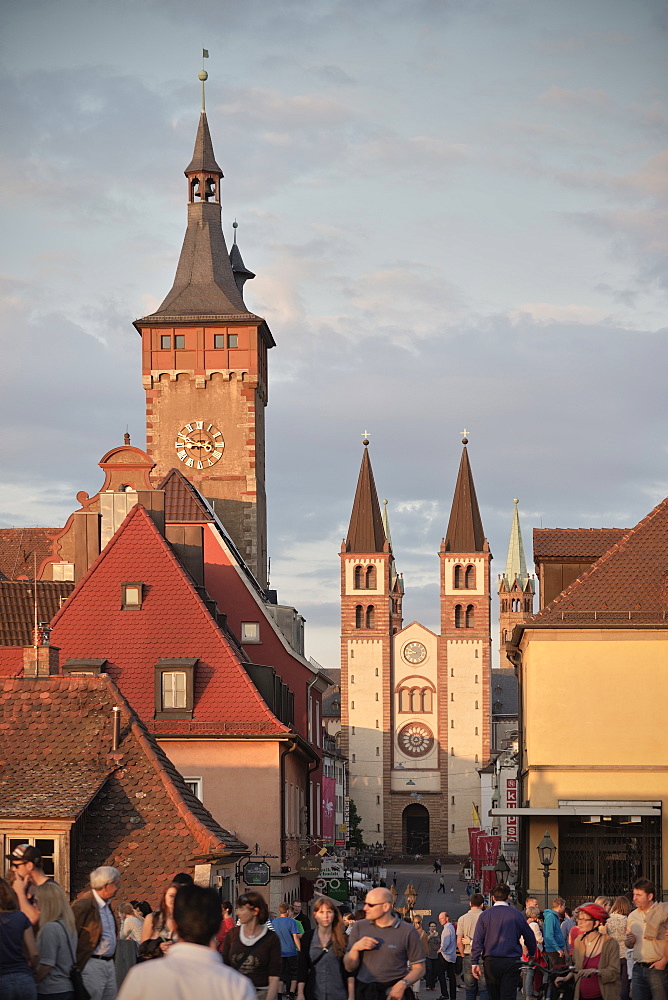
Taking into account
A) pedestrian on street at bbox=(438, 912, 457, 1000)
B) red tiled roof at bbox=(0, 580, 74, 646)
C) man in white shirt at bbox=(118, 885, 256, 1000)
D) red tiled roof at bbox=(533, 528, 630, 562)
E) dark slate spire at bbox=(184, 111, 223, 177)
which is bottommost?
pedestrian on street at bbox=(438, 912, 457, 1000)

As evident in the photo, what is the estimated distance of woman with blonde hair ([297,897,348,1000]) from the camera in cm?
1324

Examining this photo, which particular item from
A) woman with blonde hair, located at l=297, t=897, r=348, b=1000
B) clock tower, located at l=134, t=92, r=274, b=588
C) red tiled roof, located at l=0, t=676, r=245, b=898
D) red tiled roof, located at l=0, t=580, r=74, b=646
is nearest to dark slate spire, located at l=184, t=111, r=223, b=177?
clock tower, located at l=134, t=92, r=274, b=588

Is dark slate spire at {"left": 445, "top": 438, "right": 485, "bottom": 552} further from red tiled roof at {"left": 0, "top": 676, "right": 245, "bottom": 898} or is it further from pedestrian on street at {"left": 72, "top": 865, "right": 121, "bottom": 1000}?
pedestrian on street at {"left": 72, "top": 865, "right": 121, "bottom": 1000}

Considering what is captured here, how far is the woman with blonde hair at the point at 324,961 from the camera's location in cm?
1324

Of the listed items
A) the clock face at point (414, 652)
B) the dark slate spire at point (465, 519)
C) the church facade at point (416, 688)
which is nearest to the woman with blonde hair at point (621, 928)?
the church facade at point (416, 688)

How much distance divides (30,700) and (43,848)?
10.1 feet

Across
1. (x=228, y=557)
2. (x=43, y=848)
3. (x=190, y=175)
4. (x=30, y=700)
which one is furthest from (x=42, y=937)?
(x=190, y=175)

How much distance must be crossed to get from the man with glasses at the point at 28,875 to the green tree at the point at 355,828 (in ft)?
396

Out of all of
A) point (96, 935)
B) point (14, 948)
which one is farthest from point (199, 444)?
A: point (14, 948)

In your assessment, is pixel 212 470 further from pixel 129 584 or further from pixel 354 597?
pixel 354 597

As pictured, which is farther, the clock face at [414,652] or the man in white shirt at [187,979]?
the clock face at [414,652]

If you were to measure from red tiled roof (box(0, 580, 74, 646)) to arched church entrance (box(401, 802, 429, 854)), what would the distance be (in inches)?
3574

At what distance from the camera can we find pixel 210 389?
7119 cm

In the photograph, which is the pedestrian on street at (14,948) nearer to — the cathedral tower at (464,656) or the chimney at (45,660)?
the chimney at (45,660)
